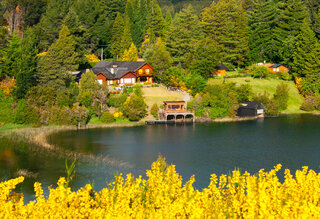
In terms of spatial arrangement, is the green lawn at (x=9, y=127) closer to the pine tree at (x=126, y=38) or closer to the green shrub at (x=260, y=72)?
the pine tree at (x=126, y=38)

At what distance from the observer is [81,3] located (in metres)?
103

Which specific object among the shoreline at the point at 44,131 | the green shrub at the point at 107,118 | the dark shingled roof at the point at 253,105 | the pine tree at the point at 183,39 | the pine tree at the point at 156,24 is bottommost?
the shoreline at the point at 44,131

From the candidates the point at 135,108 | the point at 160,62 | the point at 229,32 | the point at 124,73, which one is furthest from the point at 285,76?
the point at 135,108

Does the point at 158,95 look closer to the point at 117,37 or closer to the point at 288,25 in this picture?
Answer: the point at 117,37

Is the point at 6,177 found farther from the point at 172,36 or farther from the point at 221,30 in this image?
the point at 221,30

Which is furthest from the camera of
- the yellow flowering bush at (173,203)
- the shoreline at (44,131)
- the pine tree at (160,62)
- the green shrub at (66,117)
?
the pine tree at (160,62)

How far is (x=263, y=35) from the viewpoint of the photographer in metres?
103

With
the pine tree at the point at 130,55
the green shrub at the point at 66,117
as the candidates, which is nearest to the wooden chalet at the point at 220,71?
the pine tree at the point at 130,55

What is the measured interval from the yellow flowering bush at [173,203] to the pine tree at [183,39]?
237 ft

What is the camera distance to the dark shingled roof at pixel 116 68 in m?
80.9

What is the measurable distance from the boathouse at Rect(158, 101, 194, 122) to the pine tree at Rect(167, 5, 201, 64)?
70.7 feet

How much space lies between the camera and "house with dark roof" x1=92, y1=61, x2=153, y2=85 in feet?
264

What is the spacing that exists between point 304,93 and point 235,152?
41.4 m

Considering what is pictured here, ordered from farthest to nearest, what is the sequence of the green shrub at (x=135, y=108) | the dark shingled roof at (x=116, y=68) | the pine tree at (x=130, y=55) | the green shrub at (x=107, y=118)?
1. the pine tree at (x=130, y=55)
2. the dark shingled roof at (x=116, y=68)
3. the green shrub at (x=135, y=108)
4. the green shrub at (x=107, y=118)
